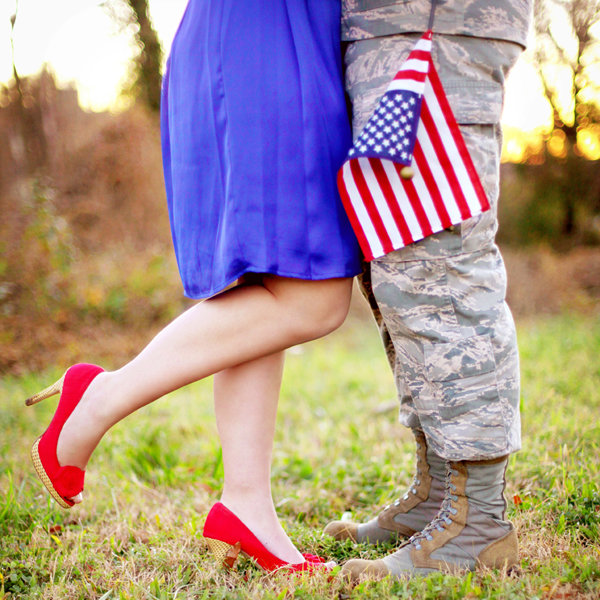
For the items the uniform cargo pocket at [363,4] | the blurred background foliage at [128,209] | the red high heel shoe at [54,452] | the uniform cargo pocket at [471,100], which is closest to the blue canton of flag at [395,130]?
the uniform cargo pocket at [471,100]

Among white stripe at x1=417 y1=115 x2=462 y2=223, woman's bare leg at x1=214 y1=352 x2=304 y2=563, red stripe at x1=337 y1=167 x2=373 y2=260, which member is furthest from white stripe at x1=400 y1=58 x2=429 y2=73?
woman's bare leg at x1=214 y1=352 x2=304 y2=563

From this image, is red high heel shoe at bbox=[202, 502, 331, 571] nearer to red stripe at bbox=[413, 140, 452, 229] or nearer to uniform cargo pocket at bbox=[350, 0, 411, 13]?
red stripe at bbox=[413, 140, 452, 229]

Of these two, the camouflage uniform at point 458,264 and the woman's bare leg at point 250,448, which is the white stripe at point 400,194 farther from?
the woman's bare leg at point 250,448

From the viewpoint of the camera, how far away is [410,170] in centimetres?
115

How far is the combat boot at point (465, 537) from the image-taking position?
4.24ft

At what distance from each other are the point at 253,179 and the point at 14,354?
3672 mm

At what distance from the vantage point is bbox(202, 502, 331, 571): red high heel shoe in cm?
135

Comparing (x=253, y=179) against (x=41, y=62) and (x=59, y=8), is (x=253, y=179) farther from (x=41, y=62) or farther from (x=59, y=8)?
(x=41, y=62)

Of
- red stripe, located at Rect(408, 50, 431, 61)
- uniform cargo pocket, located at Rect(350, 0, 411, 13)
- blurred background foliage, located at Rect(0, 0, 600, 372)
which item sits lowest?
blurred background foliage, located at Rect(0, 0, 600, 372)

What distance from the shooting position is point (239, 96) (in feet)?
4.06

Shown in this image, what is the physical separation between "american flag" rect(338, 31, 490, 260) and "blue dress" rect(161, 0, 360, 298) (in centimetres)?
7

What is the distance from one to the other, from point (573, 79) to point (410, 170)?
23.3 feet

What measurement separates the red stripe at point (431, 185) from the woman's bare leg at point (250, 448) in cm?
53

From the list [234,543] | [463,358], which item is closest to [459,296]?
[463,358]
